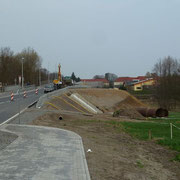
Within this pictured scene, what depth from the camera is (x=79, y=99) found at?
4306 centimetres

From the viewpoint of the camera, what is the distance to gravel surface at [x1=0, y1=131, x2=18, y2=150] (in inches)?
464

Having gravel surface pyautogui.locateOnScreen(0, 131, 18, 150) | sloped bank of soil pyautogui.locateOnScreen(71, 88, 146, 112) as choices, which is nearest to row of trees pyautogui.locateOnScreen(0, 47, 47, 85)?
sloped bank of soil pyautogui.locateOnScreen(71, 88, 146, 112)

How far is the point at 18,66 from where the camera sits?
87.6 m

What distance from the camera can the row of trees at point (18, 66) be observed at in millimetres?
72062

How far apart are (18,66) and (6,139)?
77305mm

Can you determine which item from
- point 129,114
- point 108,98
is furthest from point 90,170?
point 108,98

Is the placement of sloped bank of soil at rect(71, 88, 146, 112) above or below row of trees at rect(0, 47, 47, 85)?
below

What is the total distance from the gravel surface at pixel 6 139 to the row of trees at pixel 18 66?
5955 centimetres

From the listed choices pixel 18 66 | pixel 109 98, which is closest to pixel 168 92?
pixel 109 98

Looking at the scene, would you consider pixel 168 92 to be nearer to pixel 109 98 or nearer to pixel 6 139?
pixel 109 98

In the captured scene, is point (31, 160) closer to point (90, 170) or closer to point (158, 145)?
point (90, 170)

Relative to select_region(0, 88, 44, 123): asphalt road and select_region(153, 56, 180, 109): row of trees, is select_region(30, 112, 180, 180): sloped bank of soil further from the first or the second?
select_region(153, 56, 180, 109): row of trees

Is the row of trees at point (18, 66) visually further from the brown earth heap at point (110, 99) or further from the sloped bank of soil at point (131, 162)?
the sloped bank of soil at point (131, 162)

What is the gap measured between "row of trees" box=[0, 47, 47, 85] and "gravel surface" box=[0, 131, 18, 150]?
5955 cm
